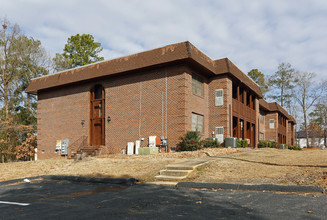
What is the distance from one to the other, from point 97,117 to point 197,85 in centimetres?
801

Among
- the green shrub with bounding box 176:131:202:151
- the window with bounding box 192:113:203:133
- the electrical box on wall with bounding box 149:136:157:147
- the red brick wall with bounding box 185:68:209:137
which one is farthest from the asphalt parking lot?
the window with bounding box 192:113:203:133

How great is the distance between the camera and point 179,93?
17953mm

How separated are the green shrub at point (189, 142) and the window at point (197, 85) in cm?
348

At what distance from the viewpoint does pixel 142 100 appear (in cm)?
1948

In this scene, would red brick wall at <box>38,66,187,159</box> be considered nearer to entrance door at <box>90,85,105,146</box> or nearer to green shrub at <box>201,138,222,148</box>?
entrance door at <box>90,85,105,146</box>

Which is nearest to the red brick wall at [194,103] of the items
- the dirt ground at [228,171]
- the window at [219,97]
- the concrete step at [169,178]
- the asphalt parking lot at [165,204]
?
the window at [219,97]

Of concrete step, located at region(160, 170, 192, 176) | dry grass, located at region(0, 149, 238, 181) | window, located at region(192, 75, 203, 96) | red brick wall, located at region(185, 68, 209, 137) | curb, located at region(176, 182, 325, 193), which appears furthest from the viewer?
window, located at region(192, 75, 203, 96)

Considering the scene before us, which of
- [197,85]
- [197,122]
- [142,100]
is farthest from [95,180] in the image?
[197,85]

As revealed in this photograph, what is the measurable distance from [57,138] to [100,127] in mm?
4801

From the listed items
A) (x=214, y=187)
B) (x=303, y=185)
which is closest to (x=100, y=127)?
(x=214, y=187)

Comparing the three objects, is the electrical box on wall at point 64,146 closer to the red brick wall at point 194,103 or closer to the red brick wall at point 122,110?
the red brick wall at point 122,110

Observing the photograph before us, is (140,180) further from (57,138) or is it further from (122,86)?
(57,138)

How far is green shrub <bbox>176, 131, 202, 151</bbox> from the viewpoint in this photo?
16589mm

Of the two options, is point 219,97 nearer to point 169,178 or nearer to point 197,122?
point 197,122
